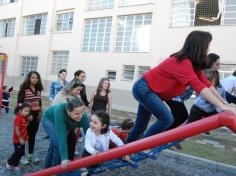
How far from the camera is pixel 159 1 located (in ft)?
56.7

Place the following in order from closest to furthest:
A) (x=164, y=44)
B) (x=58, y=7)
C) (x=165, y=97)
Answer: (x=165, y=97) → (x=164, y=44) → (x=58, y=7)

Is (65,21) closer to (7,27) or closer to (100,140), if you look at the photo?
(7,27)

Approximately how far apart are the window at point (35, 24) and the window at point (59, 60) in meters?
2.54

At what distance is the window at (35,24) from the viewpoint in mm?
25141

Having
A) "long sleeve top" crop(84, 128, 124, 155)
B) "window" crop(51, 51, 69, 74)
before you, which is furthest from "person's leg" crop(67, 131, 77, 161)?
"window" crop(51, 51, 69, 74)

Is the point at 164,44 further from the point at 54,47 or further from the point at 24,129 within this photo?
the point at 24,129

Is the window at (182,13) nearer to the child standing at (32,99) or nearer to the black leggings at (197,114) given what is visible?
the black leggings at (197,114)

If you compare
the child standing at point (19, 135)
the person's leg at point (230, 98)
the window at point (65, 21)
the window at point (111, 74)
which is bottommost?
the child standing at point (19, 135)

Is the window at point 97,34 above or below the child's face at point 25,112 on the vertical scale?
above

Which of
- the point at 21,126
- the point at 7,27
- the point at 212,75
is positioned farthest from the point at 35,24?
the point at 212,75

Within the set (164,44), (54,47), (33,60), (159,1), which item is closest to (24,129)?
(164,44)

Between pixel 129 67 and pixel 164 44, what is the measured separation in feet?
9.78

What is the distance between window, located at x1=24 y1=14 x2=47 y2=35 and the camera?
25.1 m

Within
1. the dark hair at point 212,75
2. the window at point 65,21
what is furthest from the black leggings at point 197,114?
the window at point 65,21
